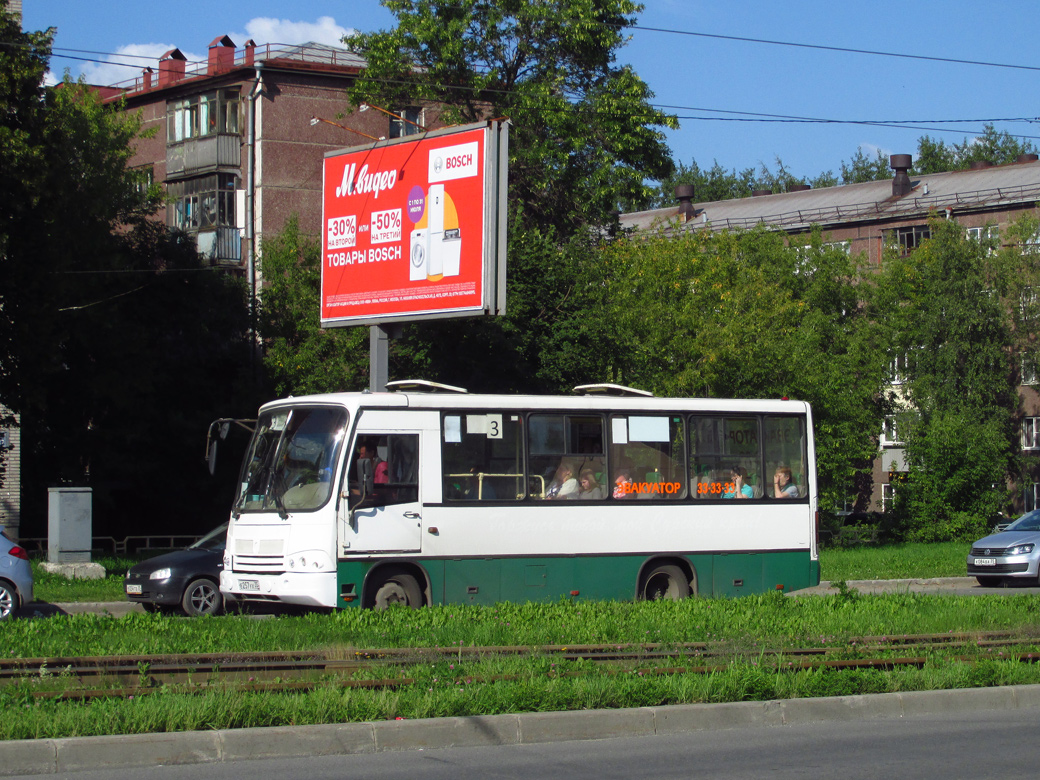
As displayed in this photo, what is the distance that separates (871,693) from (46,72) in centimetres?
2177

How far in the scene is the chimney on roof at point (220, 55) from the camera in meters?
47.8

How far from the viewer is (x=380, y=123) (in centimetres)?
4681

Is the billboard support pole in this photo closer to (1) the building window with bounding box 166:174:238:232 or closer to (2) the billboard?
(2) the billboard

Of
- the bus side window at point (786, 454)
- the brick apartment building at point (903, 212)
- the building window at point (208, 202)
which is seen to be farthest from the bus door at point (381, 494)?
the brick apartment building at point (903, 212)

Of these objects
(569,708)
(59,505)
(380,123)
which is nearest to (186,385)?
(380,123)

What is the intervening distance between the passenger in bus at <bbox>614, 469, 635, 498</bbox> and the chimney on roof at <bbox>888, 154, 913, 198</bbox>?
2317 inches

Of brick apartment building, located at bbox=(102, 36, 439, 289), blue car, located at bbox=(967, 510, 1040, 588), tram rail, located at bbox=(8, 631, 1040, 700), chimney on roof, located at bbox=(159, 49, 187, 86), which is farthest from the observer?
chimney on roof, located at bbox=(159, 49, 187, 86)

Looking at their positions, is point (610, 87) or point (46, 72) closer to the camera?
point (46, 72)

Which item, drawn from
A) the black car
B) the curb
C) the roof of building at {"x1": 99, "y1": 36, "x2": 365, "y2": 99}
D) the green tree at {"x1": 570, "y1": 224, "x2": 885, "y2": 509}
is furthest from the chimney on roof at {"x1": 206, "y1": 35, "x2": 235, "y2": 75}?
the curb

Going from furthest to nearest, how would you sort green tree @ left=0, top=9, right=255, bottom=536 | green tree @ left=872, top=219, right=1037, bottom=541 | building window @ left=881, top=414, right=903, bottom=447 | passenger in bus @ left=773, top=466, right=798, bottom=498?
building window @ left=881, top=414, right=903, bottom=447 → green tree @ left=872, top=219, right=1037, bottom=541 → green tree @ left=0, top=9, right=255, bottom=536 → passenger in bus @ left=773, top=466, right=798, bottom=498

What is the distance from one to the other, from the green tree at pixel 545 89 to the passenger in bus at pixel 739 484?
813 inches

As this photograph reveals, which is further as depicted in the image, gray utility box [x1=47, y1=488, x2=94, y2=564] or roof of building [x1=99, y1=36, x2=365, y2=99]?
roof of building [x1=99, y1=36, x2=365, y2=99]

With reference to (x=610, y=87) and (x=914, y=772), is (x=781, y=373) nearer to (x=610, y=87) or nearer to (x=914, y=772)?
(x=610, y=87)

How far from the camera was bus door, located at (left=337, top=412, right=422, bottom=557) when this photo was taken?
44.2ft
